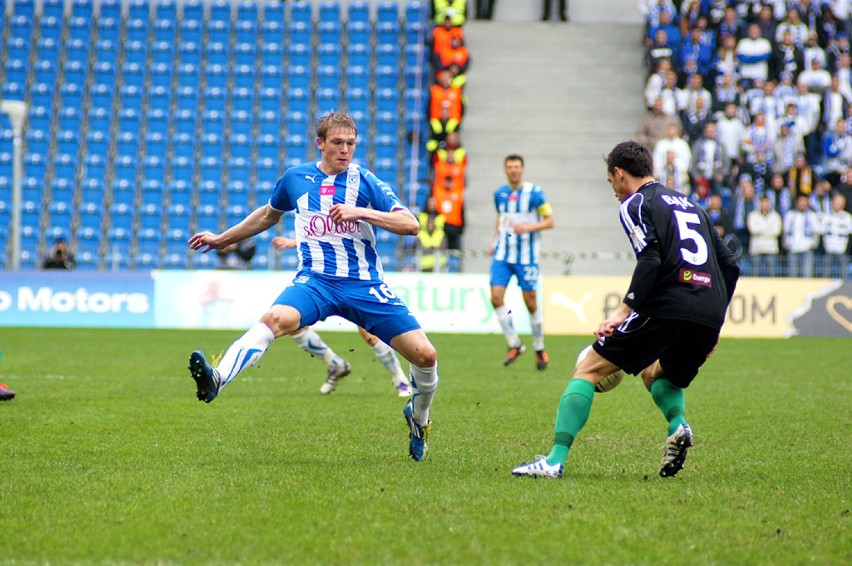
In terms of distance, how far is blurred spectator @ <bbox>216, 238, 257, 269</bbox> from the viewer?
21562 millimetres

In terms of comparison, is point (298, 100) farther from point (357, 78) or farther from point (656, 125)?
point (656, 125)

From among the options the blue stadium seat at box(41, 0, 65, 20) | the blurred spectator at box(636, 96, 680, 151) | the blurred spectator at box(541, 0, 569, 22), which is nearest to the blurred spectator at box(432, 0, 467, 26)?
the blurred spectator at box(541, 0, 569, 22)

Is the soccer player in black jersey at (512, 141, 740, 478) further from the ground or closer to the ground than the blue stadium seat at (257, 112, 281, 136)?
further from the ground

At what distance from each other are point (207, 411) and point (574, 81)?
19.2 metres

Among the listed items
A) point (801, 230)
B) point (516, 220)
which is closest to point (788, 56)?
point (801, 230)

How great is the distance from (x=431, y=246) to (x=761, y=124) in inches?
268

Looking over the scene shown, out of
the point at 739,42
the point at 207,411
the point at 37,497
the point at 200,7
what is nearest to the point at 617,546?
the point at 37,497

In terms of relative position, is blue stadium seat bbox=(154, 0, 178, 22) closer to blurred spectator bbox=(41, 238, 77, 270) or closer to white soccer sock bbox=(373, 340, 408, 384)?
blurred spectator bbox=(41, 238, 77, 270)

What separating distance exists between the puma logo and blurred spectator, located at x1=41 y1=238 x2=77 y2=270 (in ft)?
30.4

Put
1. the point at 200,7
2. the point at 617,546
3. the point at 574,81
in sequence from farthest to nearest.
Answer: the point at 200,7 → the point at 574,81 → the point at 617,546

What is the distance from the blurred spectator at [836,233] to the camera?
20984 mm

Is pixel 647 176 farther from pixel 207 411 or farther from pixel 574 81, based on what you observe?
pixel 574 81

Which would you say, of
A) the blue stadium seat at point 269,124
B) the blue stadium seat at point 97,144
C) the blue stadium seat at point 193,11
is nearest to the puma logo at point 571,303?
the blue stadium seat at point 269,124

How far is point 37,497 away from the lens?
18.5 ft
